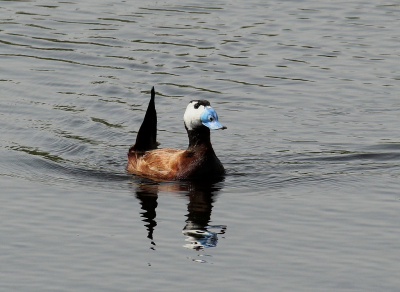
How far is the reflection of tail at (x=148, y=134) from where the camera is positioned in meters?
13.3

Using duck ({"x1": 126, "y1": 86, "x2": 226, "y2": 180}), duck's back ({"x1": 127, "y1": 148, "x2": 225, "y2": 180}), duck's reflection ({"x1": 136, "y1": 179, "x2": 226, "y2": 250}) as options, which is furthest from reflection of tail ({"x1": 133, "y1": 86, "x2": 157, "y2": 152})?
duck's reflection ({"x1": 136, "y1": 179, "x2": 226, "y2": 250})

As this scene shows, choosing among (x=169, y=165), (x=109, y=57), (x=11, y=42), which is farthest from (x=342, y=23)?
(x=169, y=165)

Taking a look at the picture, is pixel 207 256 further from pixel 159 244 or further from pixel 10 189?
pixel 10 189

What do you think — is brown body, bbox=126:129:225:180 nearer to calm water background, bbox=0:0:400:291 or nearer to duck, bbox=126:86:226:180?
duck, bbox=126:86:226:180

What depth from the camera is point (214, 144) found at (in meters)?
15.0

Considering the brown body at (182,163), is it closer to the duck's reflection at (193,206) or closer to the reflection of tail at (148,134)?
the duck's reflection at (193,206)

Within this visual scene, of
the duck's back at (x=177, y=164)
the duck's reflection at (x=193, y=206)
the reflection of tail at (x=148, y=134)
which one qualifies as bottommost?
the duck's reflection at (x=193, y=206)

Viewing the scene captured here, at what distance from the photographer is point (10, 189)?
40.5 feet

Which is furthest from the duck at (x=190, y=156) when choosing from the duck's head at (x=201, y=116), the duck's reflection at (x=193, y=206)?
the duck's reflection at (x=193, y=206)

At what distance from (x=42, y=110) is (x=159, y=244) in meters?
7.03

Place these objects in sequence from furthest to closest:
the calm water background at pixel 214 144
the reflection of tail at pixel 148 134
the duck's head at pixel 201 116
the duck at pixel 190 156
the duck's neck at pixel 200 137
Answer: the reflection of tail at pixel 148 134 → the duck's neck at pixel 200 137 → the duck at pixel 190 156 → the duck's head at pixel 201 116 → the calm water background at pixel 214 144

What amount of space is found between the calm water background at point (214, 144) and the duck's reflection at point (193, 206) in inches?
1.6

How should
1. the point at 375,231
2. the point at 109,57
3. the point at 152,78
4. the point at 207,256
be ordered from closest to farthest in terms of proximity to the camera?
the point at 207,256
the point at 375,231
the point at 152,78
the point at 109,57

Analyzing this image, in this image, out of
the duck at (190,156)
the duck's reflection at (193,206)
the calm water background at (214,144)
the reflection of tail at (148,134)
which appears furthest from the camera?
the reflection of tail at (148,134)
